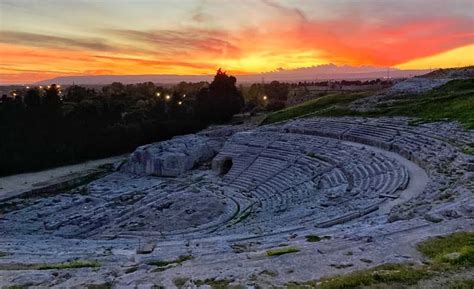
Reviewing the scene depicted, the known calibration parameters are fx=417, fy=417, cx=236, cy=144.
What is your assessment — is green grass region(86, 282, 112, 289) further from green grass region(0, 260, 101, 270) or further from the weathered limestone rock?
the weathered limestone rock

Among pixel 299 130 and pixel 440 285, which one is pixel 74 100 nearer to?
pixel 299 130

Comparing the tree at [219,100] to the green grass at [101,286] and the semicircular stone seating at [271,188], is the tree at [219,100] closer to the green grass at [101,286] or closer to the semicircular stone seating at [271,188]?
the semicircular stone seating at [271,188]

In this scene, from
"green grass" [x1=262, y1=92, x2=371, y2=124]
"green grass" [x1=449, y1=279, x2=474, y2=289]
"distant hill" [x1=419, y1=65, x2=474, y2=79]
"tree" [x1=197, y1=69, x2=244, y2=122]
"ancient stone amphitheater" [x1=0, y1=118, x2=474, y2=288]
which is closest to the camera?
"green grass" [x1=449, y1=279, x2=474, y2=289]

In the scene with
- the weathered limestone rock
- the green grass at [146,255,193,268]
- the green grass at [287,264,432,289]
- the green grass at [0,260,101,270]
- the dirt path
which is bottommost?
the dirt path

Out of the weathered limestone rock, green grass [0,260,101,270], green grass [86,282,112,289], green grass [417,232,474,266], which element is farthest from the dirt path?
green grass [417,232,474,266]

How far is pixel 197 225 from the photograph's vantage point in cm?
2020

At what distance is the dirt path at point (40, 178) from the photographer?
95.1ft

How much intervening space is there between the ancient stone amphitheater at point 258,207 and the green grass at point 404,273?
1.30 ft

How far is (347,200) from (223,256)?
8.89 m

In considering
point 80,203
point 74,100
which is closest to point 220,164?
point 80,203

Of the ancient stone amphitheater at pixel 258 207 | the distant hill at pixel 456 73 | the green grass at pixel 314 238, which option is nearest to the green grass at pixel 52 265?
the ancient stone amphitheater at pixel 258 207

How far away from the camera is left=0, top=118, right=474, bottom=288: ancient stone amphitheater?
8672mm

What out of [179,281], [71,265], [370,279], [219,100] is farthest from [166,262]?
[219,100]

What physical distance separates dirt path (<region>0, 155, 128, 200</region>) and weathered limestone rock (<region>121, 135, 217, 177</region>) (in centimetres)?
419
